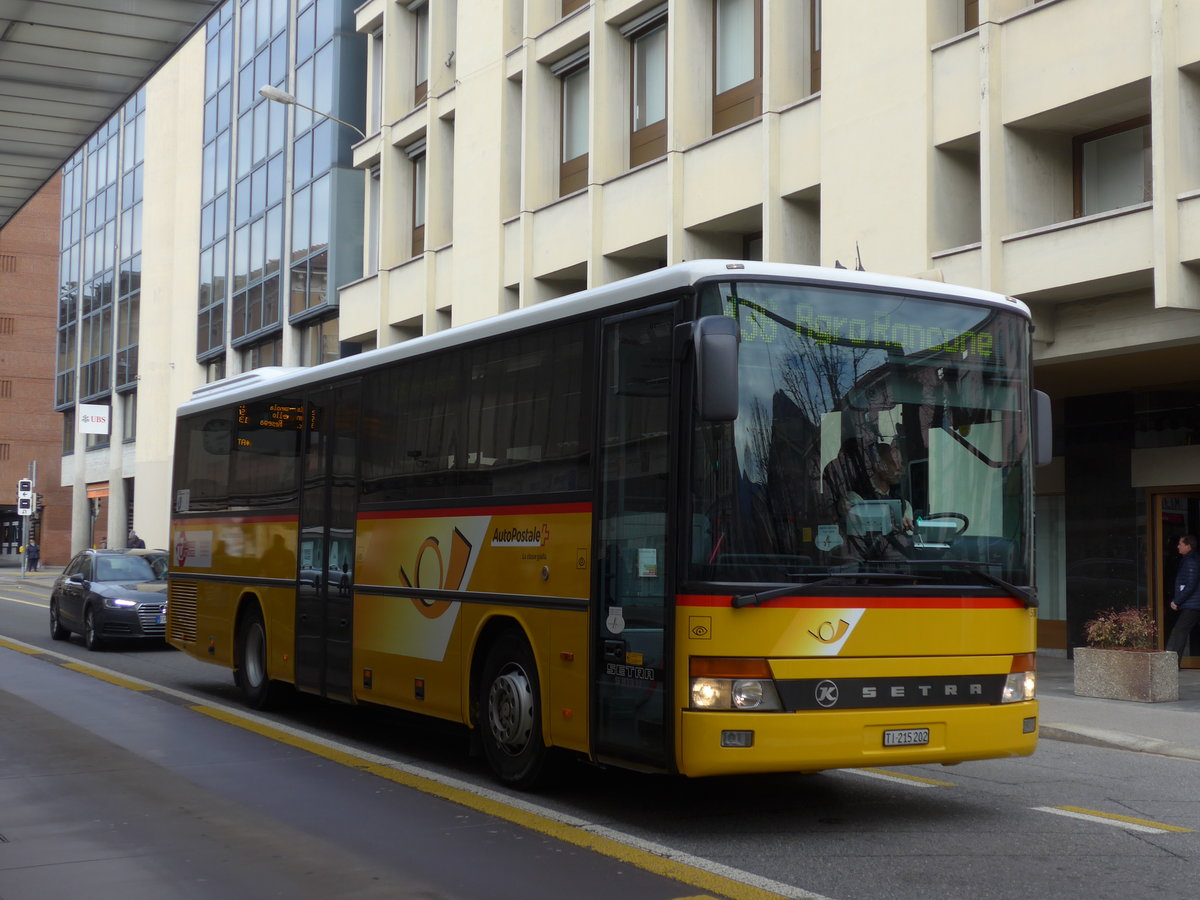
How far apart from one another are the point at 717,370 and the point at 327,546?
5834mm

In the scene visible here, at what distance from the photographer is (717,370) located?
290 inches

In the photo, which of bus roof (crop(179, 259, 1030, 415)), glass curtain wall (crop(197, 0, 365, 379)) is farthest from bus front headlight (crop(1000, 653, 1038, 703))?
glass curtain wall (crop(197, 0, 365, 379))

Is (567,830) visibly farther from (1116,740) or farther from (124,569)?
(124,569)

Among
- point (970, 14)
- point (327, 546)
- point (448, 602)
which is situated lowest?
point (448, 602)

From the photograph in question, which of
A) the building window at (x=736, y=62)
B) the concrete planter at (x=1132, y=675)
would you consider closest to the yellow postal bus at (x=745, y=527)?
the concrete planter at (x=1132, y=675)

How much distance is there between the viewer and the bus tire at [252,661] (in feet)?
45.0

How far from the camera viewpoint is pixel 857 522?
25.7 feet

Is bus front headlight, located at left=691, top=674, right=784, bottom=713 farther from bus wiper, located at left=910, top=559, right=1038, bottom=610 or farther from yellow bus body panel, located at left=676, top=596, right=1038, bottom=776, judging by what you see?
bus wiper, located at left=910, top=559, right=1038, bottom=610

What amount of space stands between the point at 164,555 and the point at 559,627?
15.6 meters

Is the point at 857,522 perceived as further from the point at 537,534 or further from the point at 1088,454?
the point at 1088,454

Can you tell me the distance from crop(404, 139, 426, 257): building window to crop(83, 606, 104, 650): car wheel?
12.5 meters

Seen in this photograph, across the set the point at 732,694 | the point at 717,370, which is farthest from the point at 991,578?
the point at 717,370

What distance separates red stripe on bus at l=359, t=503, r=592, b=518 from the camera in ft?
28.8

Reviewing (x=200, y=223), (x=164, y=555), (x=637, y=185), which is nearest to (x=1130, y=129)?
(x=637, y=185)
